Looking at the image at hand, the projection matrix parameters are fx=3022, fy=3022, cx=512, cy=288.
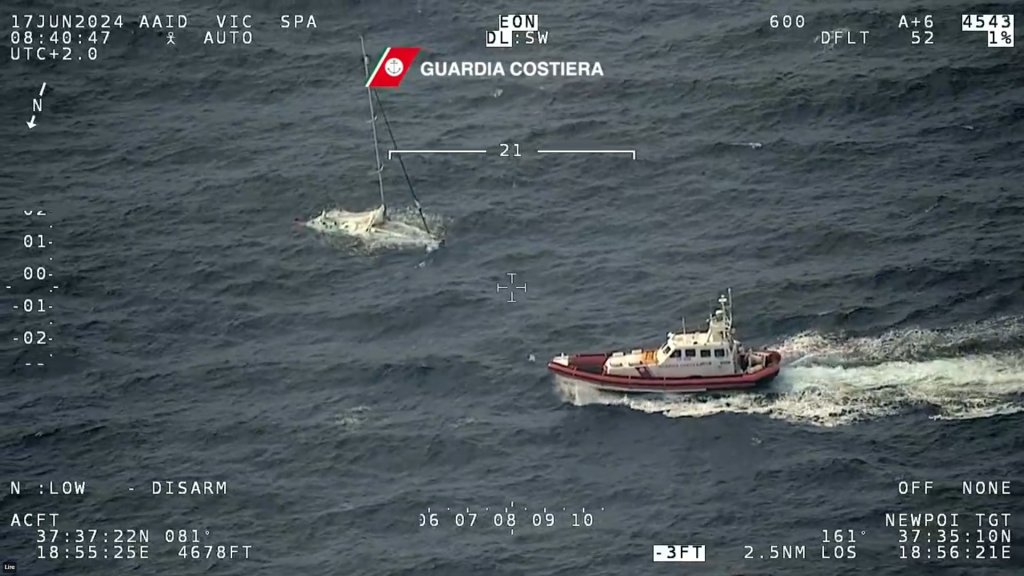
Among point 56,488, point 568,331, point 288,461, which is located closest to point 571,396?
point 568,331

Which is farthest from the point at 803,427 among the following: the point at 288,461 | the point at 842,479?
the point at 288,461

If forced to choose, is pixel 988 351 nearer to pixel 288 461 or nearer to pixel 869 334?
pixel 869 334

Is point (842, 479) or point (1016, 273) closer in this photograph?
point (842, 479)

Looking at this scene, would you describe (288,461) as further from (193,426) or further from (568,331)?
(568,331)

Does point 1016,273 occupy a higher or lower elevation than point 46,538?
higher

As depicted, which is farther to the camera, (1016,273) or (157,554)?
(1016,273)

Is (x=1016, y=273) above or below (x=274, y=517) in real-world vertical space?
above
